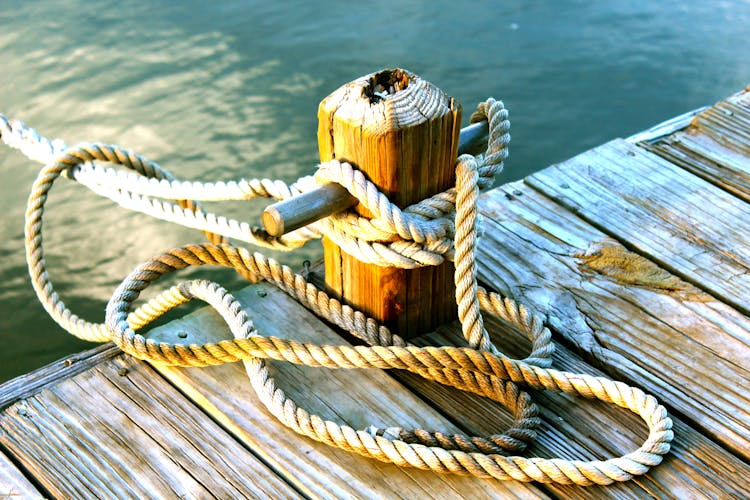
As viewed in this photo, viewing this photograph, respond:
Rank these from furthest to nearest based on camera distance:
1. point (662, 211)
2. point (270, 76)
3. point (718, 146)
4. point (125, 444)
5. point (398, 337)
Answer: point (270, 76) < point (718, 146) < point (662, 211) < point (398, 337) < point (125, 444)

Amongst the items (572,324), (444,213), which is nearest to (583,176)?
(572,324)

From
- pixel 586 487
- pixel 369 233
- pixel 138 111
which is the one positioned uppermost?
pixel 369 233

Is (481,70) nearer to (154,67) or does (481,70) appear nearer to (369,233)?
(154,67)

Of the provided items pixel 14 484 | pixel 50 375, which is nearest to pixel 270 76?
pixel 50 375

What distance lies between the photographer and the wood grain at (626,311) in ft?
5.96

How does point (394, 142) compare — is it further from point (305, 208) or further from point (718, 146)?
point (718, 146)

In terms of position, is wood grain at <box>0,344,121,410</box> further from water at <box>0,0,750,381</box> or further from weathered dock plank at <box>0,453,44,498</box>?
water at <box>0,0,750,381</box>

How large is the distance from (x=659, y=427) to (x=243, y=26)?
4558mm

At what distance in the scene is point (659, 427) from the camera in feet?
5.53

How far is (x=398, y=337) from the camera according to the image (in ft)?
6.13

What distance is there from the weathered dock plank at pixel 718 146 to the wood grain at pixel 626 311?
0.51m

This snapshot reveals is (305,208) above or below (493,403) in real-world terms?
above

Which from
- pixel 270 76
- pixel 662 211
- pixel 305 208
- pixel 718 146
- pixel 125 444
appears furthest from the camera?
pixel 270 76

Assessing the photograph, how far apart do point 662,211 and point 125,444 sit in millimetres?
1627
